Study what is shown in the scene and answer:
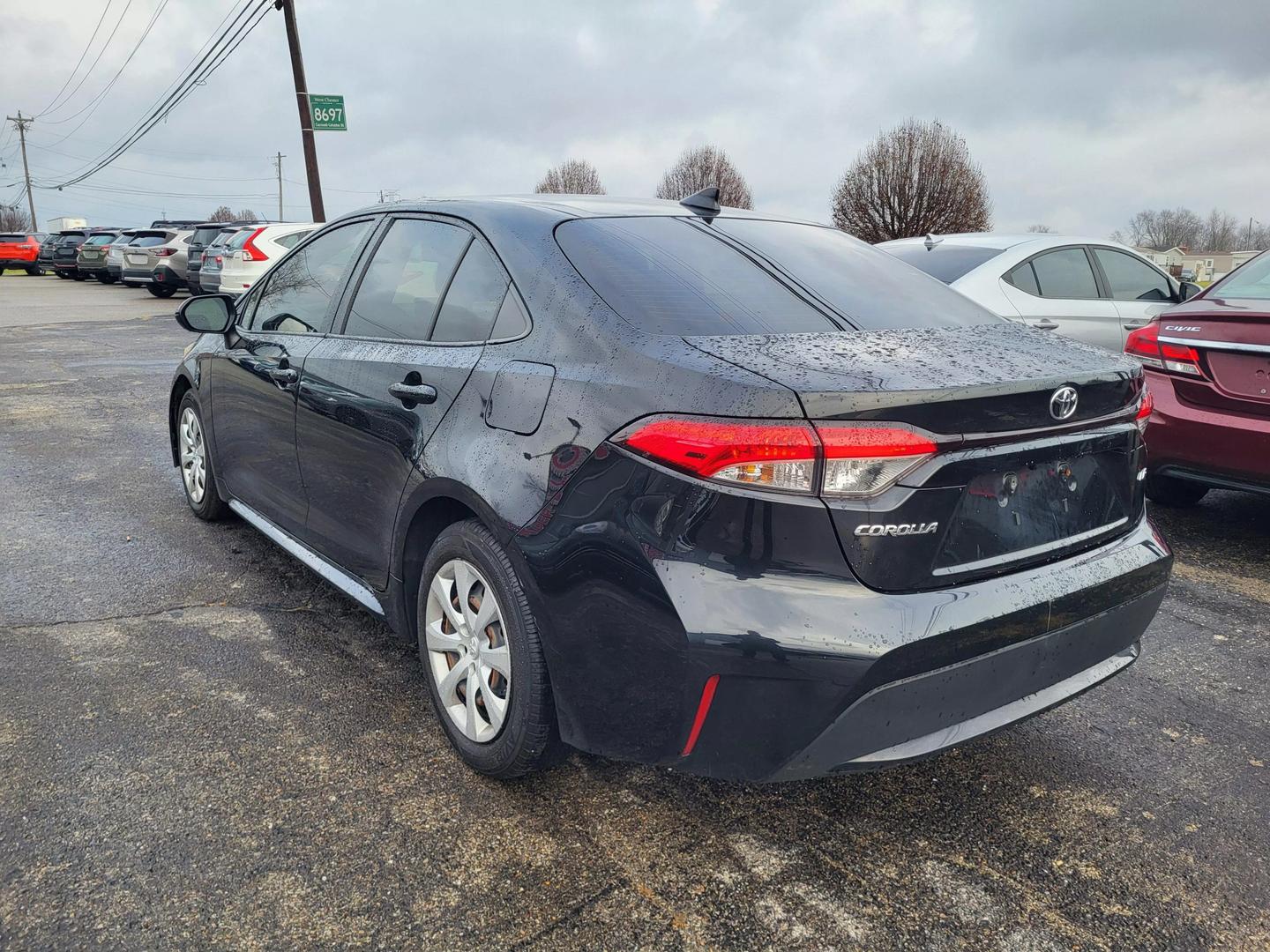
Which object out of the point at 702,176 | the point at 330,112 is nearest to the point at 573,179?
the point at 702,176

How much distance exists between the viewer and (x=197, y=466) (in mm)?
4852

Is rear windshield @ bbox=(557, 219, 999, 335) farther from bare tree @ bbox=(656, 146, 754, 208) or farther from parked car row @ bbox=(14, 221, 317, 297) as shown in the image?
bare tree @ bbox=(656, 146, 754, 208)

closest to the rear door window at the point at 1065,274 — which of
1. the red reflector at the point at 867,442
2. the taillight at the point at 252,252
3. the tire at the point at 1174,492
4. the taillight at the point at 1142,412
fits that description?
the tire at the point at 1174,492

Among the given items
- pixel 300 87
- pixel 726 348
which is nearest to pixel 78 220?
pixel 300 87

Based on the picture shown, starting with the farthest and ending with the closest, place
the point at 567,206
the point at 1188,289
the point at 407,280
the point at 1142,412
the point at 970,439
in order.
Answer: the point at 1188,289, the point at 407,280, the point at 567,206, the point at 1142,412, the point at 970,439

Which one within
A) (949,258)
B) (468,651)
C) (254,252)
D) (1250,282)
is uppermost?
(254,252)

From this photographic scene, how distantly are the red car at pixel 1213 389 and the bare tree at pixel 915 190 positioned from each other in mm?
31942

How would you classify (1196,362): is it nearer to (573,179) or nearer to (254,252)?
(254,252)

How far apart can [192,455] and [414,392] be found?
2.70 m

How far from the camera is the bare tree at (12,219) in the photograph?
293ft

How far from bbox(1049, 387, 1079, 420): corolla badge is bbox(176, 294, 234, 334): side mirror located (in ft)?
11.1

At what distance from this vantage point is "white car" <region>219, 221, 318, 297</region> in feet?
49.8

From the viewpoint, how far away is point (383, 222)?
11.0 ft

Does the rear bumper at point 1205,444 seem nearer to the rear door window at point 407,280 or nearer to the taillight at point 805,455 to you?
the taillight at point 805,455
